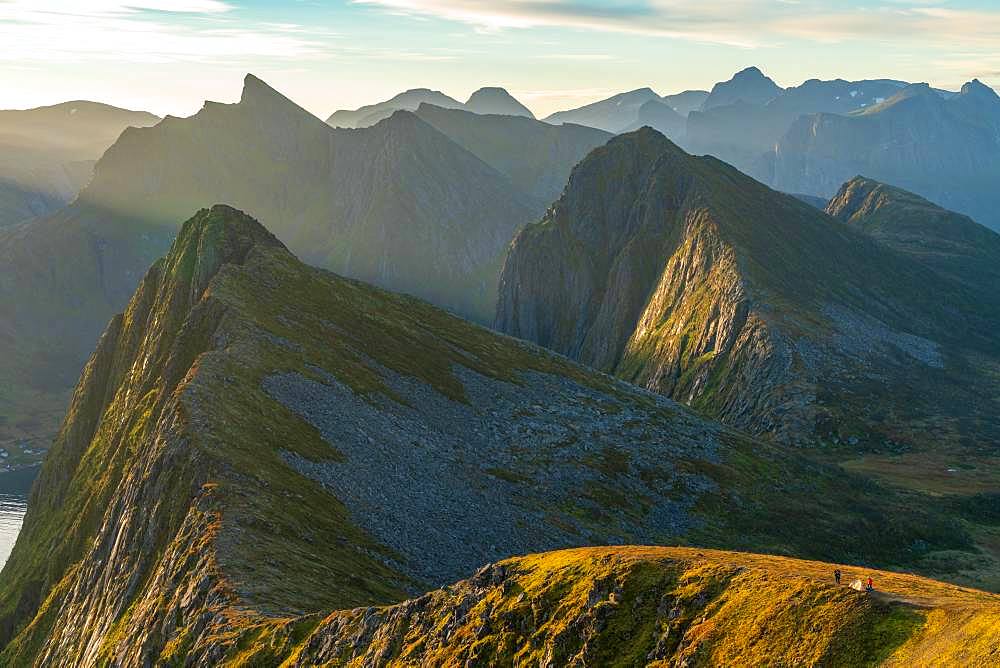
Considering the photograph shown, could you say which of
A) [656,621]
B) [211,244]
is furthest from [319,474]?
[211,244]

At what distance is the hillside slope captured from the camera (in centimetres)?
6750

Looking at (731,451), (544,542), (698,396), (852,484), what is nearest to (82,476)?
(544,542)

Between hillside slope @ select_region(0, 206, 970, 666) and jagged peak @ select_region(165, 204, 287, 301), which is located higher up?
jagged peak @ select_region(165, 204, 287, 301)

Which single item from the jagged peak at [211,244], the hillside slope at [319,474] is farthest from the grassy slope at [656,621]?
the jagged peak at [211,244]

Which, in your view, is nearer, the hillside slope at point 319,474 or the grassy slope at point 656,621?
the grassy slope at point 656,621

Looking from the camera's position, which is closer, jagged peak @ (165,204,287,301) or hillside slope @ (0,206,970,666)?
hillside slope @ (0,206,970,666)

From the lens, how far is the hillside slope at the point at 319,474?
6750 centimetres

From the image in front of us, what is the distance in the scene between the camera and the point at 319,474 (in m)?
84.4

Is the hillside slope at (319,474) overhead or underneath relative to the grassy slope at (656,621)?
underneath

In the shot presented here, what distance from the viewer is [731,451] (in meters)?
126

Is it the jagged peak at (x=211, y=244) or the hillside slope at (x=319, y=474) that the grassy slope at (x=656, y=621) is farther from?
the jagged peak at (x=211, y=244)

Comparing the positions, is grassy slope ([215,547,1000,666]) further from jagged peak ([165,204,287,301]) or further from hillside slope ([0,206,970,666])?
jagged peak ([165,204,287,301])

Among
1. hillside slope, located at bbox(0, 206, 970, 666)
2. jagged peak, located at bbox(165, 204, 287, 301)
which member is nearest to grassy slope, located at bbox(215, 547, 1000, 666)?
hillside slope, located at bbox(0, 206, 970, 666)

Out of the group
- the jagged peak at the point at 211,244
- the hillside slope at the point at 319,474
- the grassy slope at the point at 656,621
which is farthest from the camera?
the jagged peak at the point at 211,244
